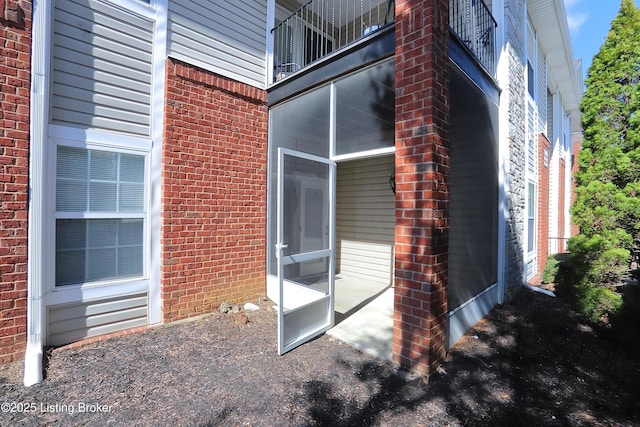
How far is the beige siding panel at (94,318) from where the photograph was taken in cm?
329

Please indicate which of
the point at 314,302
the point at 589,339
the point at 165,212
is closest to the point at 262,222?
the point at 165,212

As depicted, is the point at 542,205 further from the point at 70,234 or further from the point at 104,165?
the point at 70,234

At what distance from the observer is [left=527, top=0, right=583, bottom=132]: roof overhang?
6.67m

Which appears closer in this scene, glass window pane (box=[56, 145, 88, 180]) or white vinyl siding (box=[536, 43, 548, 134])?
glass window pane (box=[56, 145, 88, 180])

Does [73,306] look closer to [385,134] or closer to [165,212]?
[165,212]

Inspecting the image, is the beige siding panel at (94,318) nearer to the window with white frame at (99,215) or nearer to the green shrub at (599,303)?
the window with white frame at (99,215)

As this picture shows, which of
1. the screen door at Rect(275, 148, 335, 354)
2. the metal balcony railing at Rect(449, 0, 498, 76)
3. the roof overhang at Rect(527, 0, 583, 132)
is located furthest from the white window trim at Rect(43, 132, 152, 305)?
the roof overhang at Rect(527, 0, 583, 132)

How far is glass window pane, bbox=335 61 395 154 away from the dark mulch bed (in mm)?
2479

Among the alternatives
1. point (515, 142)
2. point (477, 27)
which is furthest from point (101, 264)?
point (515, 142)

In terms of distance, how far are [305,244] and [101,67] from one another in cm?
322

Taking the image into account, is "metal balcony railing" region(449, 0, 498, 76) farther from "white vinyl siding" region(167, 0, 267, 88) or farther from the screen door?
"white vinyl siding" region(167, 0, 267, 88)

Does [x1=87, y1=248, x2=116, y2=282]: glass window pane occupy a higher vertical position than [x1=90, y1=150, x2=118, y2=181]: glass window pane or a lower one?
lower

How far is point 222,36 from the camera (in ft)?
15.0

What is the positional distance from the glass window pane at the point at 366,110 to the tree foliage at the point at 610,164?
3.64 metres
